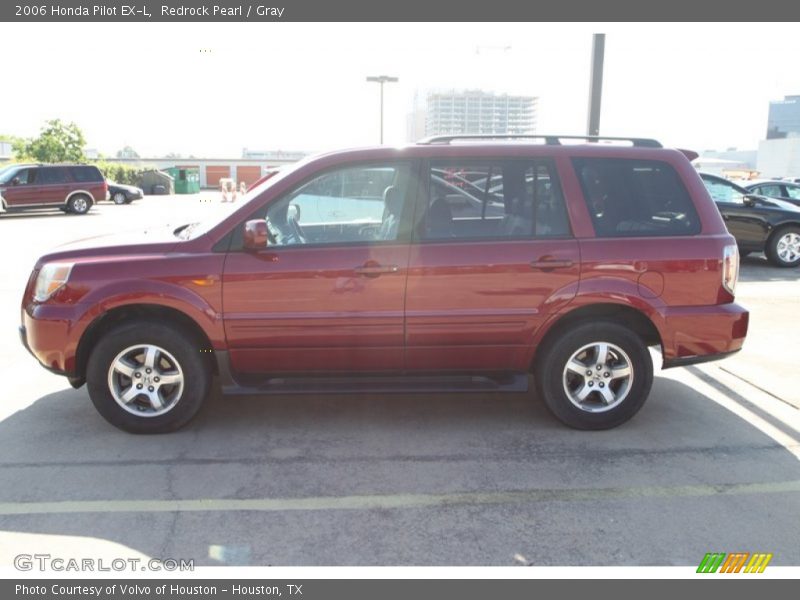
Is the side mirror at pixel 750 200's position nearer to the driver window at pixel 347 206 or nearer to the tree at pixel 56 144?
the driver window at pixel 347 206

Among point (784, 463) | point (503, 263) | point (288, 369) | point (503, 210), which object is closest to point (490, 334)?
point (503, 263)

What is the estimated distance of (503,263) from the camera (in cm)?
414

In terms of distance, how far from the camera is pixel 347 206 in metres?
4.48

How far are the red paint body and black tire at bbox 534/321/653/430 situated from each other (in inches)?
5.4

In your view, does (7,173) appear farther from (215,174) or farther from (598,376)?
(215,174)

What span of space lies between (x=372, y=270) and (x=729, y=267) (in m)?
2.39

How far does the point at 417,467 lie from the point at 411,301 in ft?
3.38

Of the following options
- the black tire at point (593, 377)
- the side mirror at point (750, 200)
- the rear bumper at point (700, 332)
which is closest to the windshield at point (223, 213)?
the black tire at point (593, 377)

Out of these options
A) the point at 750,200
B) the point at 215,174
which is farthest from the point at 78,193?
the point at 215,174

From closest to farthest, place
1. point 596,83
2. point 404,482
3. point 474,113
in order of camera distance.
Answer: point 404,482 < point 596,83 < point 474,113

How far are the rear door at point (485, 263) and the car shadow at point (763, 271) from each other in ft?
25.0

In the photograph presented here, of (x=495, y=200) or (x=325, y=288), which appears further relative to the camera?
(x=495, y=200)

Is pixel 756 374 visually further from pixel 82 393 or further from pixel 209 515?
pixel 82 393

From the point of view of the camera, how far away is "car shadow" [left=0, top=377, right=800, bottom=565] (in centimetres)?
307
